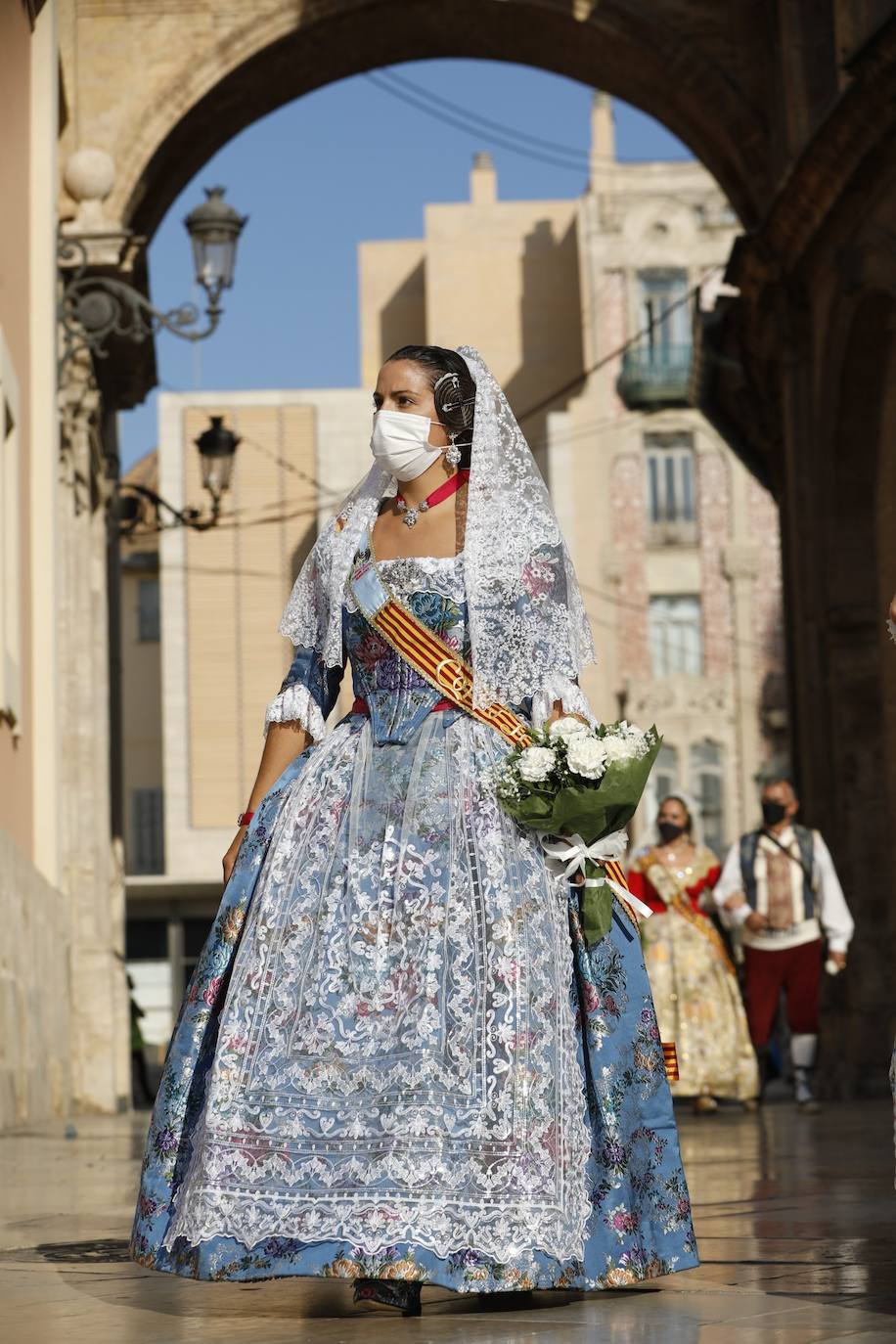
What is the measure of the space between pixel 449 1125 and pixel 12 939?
27.0 ft

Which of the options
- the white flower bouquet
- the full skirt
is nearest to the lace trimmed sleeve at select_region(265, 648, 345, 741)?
the full skirt

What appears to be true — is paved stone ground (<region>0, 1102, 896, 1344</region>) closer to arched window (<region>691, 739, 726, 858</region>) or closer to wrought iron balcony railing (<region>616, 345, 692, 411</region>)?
arched window (<region>691, 739, 726, 858</region>)

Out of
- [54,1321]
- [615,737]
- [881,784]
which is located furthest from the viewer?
[881,784]

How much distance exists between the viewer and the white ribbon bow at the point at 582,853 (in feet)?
16.2

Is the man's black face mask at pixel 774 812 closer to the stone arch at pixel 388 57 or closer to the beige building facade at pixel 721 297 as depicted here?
the beige building facade at pixel 721 297

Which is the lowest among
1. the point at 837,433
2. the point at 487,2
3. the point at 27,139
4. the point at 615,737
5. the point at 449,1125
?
the point at 449,1125

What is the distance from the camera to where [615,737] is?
4.93m

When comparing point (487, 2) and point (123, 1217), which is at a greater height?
point (487, 2)

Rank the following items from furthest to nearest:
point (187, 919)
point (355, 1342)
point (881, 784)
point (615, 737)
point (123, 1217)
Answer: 1. point (187, 919)
2. point (881, 784)
3. point (123, 1217)
4. point (615, 737)
5. point (355, 1342)

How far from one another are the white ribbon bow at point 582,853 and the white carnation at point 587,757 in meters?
0.15

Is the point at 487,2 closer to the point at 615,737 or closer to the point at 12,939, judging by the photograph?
the point at 12,939

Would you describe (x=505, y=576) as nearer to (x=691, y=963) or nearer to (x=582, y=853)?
(x=582, y=853)

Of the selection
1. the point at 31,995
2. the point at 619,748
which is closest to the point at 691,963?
the point at 31,995

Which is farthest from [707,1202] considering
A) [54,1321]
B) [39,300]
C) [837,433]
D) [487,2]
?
[487,2]
